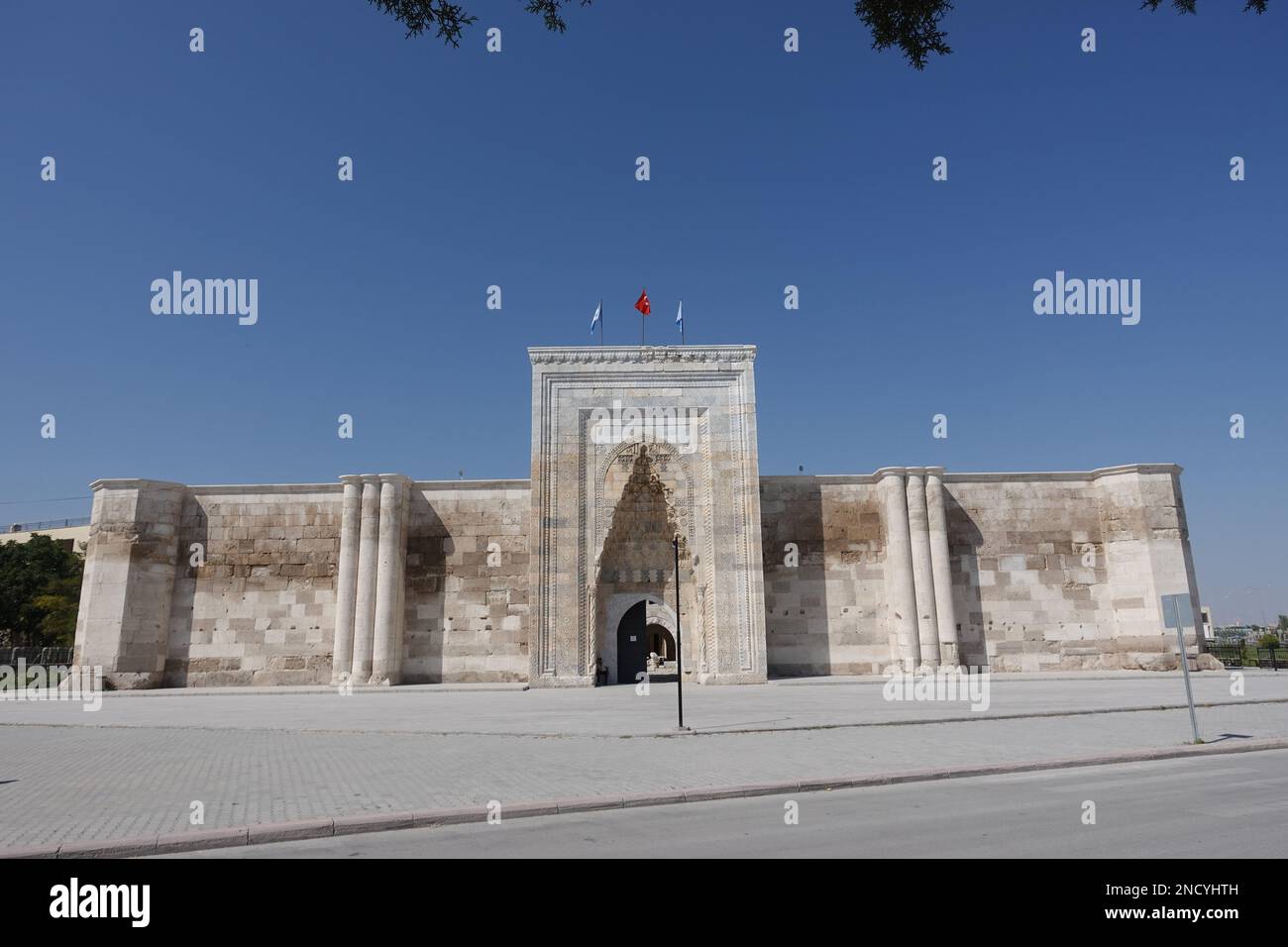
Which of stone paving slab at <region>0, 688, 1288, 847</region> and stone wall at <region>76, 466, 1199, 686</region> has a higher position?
stone wall at <region>76, 466, 1199, 686</region>

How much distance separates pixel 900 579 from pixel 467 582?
1273cm

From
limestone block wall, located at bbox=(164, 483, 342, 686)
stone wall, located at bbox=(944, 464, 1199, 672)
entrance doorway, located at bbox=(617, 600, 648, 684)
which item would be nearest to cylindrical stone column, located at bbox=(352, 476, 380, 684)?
limestone block wall, located at bbox=(164, 483, 342, 686)

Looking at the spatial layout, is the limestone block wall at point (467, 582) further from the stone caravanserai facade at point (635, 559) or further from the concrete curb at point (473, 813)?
the concrete curb at point (473, 813)

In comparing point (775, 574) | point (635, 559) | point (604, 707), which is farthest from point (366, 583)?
point (775, 574)

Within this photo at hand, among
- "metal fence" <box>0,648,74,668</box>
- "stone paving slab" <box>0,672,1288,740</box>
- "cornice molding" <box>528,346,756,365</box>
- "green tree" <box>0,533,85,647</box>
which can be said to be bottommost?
"stone paving slab" <box>0,672,1288,740</box>

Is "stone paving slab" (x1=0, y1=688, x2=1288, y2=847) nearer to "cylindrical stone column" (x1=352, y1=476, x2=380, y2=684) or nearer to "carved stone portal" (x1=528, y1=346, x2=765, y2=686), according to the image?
"cylindrical stone column" (x1=352, y1=476, x2=380, y2=684)

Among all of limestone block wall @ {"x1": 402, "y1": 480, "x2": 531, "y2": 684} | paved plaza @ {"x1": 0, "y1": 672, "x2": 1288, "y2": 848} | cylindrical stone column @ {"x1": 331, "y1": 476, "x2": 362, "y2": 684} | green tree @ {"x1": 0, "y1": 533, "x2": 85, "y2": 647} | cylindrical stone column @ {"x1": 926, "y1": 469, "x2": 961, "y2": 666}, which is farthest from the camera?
green tree @ {"x1": 0, "y1": 533, "x2": 85, "y2": 647}

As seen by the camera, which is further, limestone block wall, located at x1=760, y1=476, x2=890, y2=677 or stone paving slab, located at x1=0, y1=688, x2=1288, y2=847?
limestone block wall, located at x1=760, y1=476, x2=890, y2=677

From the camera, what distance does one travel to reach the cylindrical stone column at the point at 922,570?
2139 cm

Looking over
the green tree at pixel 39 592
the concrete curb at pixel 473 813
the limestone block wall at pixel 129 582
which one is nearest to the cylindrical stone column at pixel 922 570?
the concrete curb at pixel 473 813

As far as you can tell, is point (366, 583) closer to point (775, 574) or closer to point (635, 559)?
point (635, 559)

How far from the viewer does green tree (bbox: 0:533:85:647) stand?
41.1 meters

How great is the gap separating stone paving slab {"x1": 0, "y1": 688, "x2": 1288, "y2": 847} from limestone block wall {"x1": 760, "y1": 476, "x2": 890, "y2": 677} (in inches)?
403
